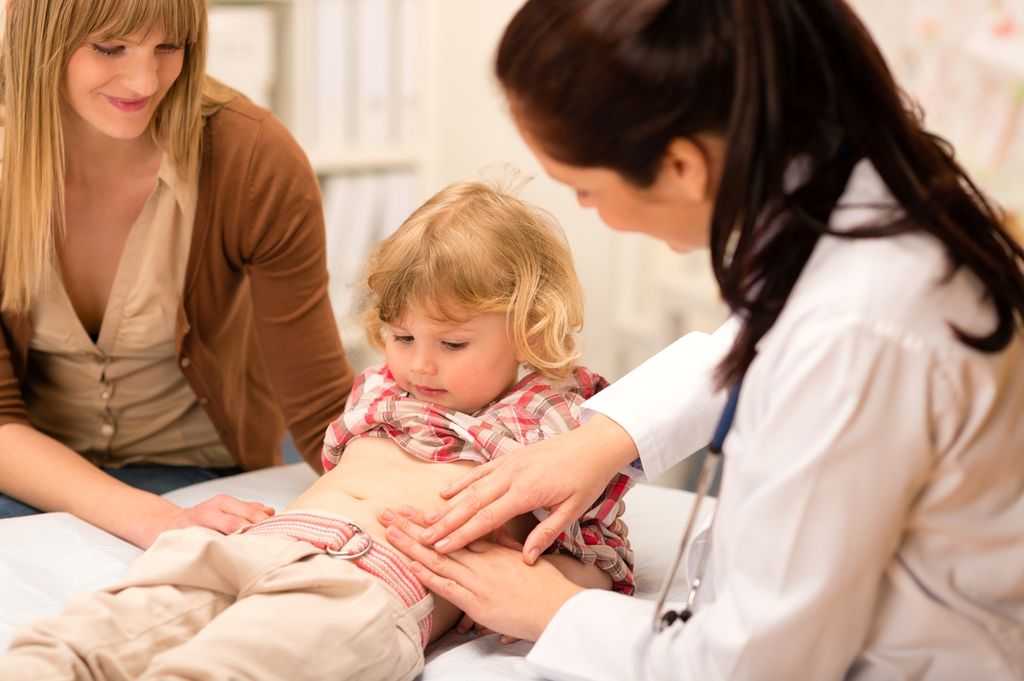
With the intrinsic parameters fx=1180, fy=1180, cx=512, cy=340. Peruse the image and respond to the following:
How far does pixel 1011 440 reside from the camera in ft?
3.34

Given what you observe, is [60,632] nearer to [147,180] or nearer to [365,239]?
[147,180]

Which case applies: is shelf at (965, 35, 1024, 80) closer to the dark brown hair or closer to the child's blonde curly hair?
the child's blonde curly hair

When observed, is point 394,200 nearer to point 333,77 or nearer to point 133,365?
point 333,77

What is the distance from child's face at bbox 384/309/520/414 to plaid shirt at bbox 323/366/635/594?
2 centimetres

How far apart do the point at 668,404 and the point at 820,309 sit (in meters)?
0.54

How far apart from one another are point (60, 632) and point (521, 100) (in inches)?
26.4

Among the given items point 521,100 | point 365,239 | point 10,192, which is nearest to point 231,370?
point 10,192

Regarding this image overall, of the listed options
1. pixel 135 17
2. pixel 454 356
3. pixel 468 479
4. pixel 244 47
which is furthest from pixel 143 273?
pixel 244 47

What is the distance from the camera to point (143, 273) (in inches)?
71.4

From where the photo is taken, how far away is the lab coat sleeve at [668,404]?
1.47m

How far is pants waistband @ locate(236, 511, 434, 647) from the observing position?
1326 mm

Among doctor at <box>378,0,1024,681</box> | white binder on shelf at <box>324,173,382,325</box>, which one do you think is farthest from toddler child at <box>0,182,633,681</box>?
white binder on shelf at <box>324,173,382,325</box>

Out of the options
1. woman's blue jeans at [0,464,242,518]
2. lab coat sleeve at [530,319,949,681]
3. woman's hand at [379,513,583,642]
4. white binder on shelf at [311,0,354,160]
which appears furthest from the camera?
white binder on shelf at [311,0,354,160]

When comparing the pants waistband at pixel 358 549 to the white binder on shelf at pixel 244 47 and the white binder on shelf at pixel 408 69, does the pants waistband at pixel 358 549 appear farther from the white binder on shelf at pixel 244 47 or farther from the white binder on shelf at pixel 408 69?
the white binder on shelf at pixel 408 69
